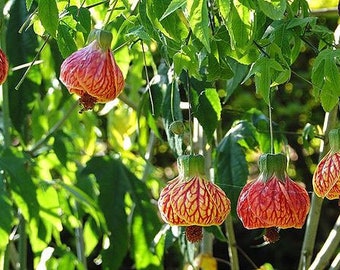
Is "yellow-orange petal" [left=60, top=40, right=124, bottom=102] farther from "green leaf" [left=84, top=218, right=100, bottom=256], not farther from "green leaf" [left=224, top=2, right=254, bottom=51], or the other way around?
"green leaf" [left=84, top=218, right=100, bottom=256]

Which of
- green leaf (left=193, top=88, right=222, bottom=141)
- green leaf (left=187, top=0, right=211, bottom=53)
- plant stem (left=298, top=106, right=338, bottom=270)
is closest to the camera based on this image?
green leaf (left=187, top=0, right=211, bottom=53)

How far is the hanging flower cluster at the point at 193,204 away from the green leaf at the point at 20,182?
22.5 inches

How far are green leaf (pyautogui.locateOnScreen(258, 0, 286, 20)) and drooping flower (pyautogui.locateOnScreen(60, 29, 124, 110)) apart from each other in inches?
7.5

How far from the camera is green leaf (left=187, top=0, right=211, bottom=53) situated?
2.43ft

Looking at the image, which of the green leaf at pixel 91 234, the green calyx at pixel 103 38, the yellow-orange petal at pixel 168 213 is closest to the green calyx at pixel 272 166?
the yellow-orange petal at pixel 168 213

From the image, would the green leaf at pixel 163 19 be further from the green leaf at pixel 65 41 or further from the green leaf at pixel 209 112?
the green leaf at pixel 209 112

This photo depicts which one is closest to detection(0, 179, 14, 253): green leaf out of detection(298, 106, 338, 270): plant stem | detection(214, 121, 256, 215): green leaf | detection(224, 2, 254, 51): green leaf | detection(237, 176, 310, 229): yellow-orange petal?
detection(214, 121, 256, 215): green leaf

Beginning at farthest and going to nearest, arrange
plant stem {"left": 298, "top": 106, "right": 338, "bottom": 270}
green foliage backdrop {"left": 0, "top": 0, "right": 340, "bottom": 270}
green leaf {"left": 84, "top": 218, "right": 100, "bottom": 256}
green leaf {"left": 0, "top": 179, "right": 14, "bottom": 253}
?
green leaf {"left": 84, "top": 218, "right": 100, "bottom": 256}, green leaf {"left": 0, "top": 179, "right": 14, "bottom": 253}, plant stem {"left": 298, "top": 106, "right": 338, "bottom": 270}, green foliage backdrop {"left": 0, "top": 0, "right": 340, "bottom": 270}

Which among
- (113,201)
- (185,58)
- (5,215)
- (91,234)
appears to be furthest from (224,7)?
(91,234)

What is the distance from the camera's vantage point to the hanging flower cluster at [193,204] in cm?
87

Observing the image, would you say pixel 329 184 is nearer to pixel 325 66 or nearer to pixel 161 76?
pixel 325 66

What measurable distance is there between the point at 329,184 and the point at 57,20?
1.07 feet

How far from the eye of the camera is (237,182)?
128cm

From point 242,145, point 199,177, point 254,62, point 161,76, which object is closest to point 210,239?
point 242,145
